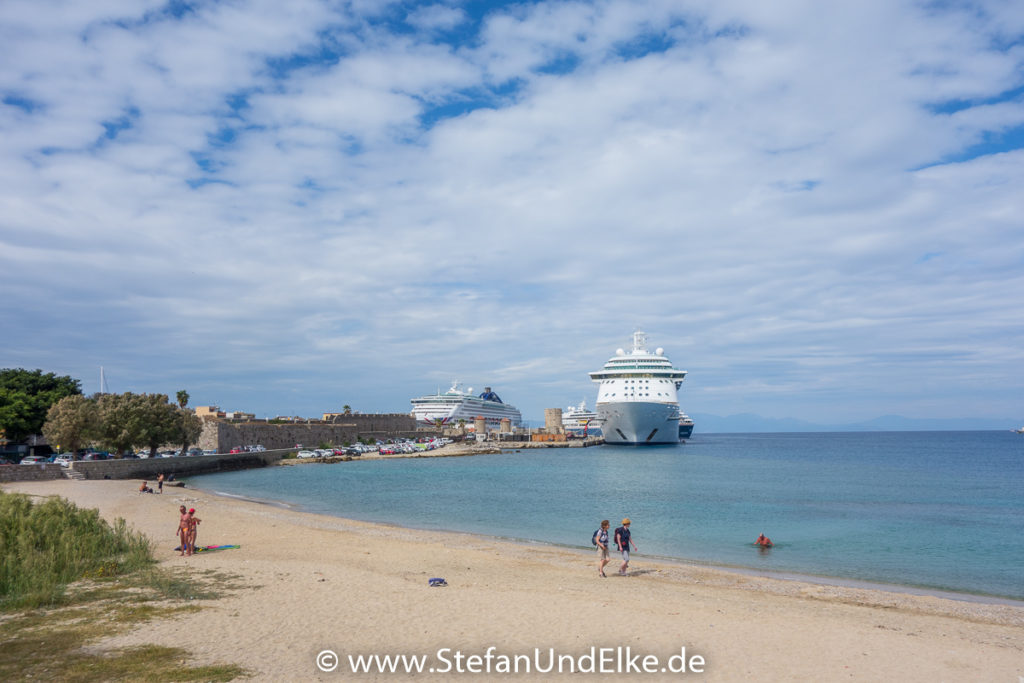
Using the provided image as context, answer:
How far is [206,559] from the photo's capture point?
1534 cm

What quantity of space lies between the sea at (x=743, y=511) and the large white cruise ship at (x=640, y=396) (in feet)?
96.7

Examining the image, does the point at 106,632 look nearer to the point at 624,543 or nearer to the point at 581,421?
the point at 624,543

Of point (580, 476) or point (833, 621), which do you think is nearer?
point (833, 621)

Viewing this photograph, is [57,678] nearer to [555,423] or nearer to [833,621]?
[833,621]

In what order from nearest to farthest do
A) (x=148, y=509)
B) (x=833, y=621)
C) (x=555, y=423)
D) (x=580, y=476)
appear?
(x=833, y=621) < (x=148, y=509) < (x=580, y=476) < (x=555, y=423)

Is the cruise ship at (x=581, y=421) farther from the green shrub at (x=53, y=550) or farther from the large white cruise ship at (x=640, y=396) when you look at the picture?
the green shrub at (x=53, y=550)

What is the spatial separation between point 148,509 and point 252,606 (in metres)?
18.5

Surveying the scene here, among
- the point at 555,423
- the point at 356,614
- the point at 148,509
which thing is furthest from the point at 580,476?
the point at 555,423

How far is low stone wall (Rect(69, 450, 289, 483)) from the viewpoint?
134 feet

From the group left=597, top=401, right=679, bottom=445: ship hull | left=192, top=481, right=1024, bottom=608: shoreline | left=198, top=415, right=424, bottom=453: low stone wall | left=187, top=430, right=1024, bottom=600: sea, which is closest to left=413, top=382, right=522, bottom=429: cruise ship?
left=198, top=415, right=424, bottom=453: low stone wall

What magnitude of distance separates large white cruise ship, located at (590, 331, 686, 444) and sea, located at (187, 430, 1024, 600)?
2948 centimetres

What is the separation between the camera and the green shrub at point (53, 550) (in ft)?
34.9

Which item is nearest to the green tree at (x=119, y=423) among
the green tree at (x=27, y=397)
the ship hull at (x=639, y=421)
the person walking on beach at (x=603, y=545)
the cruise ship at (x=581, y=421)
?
the green tree at (x=27, y=397)

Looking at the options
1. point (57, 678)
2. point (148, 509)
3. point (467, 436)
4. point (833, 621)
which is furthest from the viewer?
point (467, 436)
